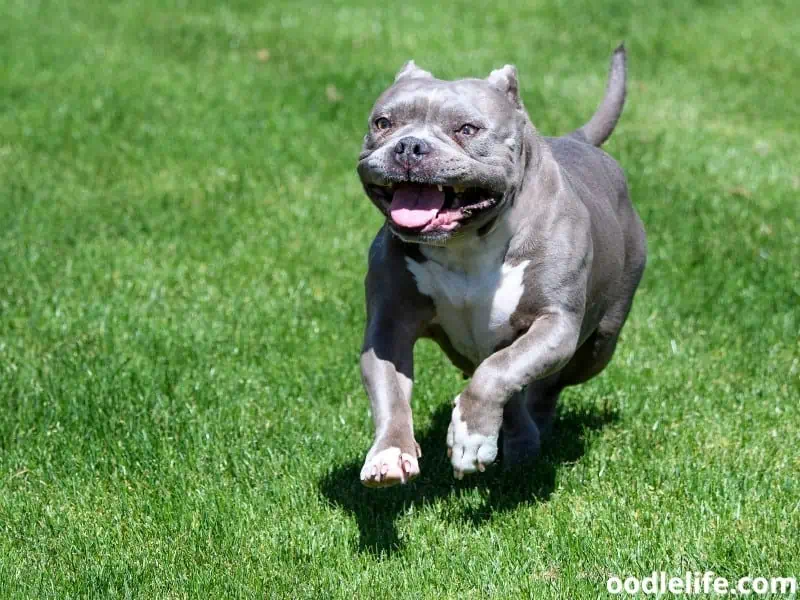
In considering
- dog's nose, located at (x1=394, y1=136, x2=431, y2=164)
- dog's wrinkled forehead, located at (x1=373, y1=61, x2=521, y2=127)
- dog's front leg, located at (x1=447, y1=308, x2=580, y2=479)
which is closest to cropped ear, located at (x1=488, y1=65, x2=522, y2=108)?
dog's wrinkled forehead, located at (x1=373, y1=61, x2=521, y2=127)

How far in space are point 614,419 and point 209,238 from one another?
3415 mm

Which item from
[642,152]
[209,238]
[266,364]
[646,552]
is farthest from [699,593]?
[642,152]

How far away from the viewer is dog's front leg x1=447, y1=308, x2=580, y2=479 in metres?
4.25

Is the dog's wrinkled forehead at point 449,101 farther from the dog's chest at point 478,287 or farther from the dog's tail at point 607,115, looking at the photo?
the dog's tail at point 607,115

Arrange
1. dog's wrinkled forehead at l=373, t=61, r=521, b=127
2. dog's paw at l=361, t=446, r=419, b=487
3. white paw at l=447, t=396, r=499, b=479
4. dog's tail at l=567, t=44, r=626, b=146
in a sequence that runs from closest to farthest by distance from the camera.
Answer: dog's paw at l=361, t=446, r=419, b=487
white paw at l=447, t=396, r=499, b=479
dog's wrinkled forehead at l=373, t=61, r=521, b=127
dog's tail at l=567, t=44, r=626, b=146

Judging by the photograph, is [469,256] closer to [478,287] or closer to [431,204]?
[478,287]

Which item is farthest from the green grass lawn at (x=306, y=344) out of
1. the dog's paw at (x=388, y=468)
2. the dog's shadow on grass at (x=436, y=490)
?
the dog's paw at (x=388, y=468)

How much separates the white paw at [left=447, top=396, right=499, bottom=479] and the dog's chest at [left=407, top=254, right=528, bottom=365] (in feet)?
1.76

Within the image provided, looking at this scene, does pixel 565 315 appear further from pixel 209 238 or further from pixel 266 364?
pixel 209 238

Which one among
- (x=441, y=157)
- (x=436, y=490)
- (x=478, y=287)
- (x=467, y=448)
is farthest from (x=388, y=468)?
(x=441, y=157)

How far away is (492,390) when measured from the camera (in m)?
4.29

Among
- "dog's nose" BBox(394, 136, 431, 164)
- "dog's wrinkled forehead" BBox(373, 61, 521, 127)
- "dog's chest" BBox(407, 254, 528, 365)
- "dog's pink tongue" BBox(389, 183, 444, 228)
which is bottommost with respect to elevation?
"dog's chest" BBox(407, 254, 528, 365)

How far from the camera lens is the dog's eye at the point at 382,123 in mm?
4582

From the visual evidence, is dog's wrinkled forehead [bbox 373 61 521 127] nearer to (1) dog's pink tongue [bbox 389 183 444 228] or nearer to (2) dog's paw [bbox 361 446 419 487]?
(1) dog's pink tongue [bbox 389 183 444 228]
